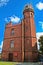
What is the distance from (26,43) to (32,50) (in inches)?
91.7

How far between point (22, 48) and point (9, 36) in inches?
192

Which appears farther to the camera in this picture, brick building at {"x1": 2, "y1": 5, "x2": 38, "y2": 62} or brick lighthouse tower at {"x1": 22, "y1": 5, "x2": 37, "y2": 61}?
brick building at {"x1": 2, "y1": 5, "x2": 38, "y2": 62}

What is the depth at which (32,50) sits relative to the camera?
41812mm

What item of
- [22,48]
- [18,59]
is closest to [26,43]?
[22,48]

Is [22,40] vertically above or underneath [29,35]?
underneath

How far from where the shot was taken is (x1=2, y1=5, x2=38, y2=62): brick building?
42.0 metres

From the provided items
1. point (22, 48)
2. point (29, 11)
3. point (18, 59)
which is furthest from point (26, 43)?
point (29, 11)

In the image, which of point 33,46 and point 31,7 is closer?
point 33,46

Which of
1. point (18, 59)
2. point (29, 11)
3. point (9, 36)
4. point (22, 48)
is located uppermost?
point (29, 11)

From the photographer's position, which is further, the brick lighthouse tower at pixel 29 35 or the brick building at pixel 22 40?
the brick building at pixel 22 40

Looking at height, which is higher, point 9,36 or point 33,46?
point 9,36

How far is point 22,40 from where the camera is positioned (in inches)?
1676

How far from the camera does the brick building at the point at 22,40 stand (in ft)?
138

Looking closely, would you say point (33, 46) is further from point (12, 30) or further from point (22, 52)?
point (12, 30)
